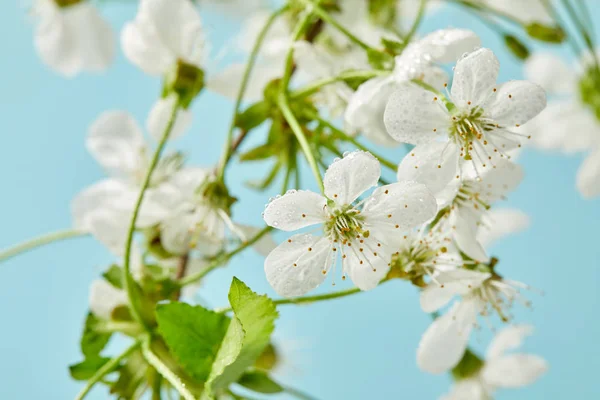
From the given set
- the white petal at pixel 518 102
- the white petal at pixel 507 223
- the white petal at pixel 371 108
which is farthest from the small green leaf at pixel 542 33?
the white petal at pixel 518 102

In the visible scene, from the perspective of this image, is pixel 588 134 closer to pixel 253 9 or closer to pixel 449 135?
pixel 253 9

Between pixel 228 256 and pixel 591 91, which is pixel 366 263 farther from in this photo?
pixel 591 91

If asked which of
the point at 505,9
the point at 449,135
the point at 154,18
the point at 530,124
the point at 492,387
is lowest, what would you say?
the point at 492,387

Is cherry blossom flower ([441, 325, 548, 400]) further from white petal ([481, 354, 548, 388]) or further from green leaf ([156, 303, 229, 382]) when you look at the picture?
green leaf ([156, 303, 229, 382])

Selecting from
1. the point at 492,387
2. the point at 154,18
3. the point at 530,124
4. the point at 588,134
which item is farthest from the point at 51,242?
the point at 588,134

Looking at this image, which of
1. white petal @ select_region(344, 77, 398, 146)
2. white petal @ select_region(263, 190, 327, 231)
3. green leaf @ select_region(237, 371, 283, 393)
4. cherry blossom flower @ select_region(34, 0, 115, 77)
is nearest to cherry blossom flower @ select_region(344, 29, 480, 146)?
white petal @ select_region(344, 77, 398, 146)

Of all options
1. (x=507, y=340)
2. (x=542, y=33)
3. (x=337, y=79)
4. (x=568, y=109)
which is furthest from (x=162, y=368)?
(x=568, y=109)
